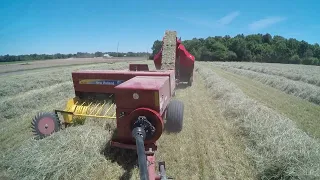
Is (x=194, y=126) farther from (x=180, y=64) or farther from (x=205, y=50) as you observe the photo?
(x=205, y=50)

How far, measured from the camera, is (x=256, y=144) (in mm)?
5121

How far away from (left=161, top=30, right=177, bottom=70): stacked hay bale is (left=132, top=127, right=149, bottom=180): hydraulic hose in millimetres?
6879

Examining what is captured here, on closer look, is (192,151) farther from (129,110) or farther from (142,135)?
(129,110)

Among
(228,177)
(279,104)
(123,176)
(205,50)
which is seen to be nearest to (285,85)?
(279,104)

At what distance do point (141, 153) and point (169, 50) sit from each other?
8.48 m

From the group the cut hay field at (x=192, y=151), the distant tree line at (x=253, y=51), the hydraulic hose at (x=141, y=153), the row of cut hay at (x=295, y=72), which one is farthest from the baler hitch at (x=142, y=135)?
the distant tree line at (x=253, y=51)

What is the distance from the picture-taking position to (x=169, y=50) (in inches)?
438

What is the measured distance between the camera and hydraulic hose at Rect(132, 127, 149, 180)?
8.97 ft

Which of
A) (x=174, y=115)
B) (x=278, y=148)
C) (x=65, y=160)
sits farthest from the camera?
(x=174, y=115)

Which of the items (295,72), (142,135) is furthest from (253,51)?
(142,135)

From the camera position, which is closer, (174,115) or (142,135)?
(142,135)

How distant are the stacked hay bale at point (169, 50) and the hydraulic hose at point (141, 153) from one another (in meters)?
6.88

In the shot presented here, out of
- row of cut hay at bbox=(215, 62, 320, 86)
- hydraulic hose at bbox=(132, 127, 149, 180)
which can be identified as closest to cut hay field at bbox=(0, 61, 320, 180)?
hydraulic hose at bbox=(132, 127, 149, 180)

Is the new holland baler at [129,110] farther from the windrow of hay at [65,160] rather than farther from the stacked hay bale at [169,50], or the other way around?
the stacked hay bale at [169,50]
